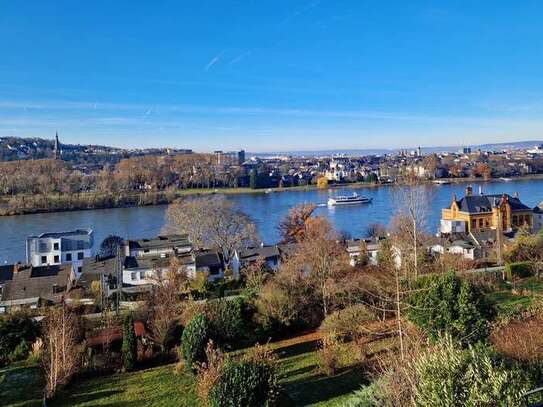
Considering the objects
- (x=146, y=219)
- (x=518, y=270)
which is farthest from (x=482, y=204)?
(x=146, y=219)

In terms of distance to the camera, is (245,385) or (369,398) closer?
(369,398)

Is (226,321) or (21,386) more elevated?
(226,321)

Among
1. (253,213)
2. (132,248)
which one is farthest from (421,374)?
(253,213)

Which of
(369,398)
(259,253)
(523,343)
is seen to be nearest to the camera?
(369,398)

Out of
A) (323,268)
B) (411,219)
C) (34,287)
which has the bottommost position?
(34,287)

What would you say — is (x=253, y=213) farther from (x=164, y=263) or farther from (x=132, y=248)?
(x=164, y=263)

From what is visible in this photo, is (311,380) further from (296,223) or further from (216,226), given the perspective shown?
(296,223)

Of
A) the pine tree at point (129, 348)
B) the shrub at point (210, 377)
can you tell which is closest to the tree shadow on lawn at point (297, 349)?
the shrub at point (210, 377)

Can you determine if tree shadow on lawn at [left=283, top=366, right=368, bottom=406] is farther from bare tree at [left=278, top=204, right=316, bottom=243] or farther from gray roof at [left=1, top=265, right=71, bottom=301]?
bare tree at [left=278, top=204, right=316, bottom=243]

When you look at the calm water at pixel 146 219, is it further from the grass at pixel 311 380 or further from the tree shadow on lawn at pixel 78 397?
the tree shadow on lawn at pixel 78 397
